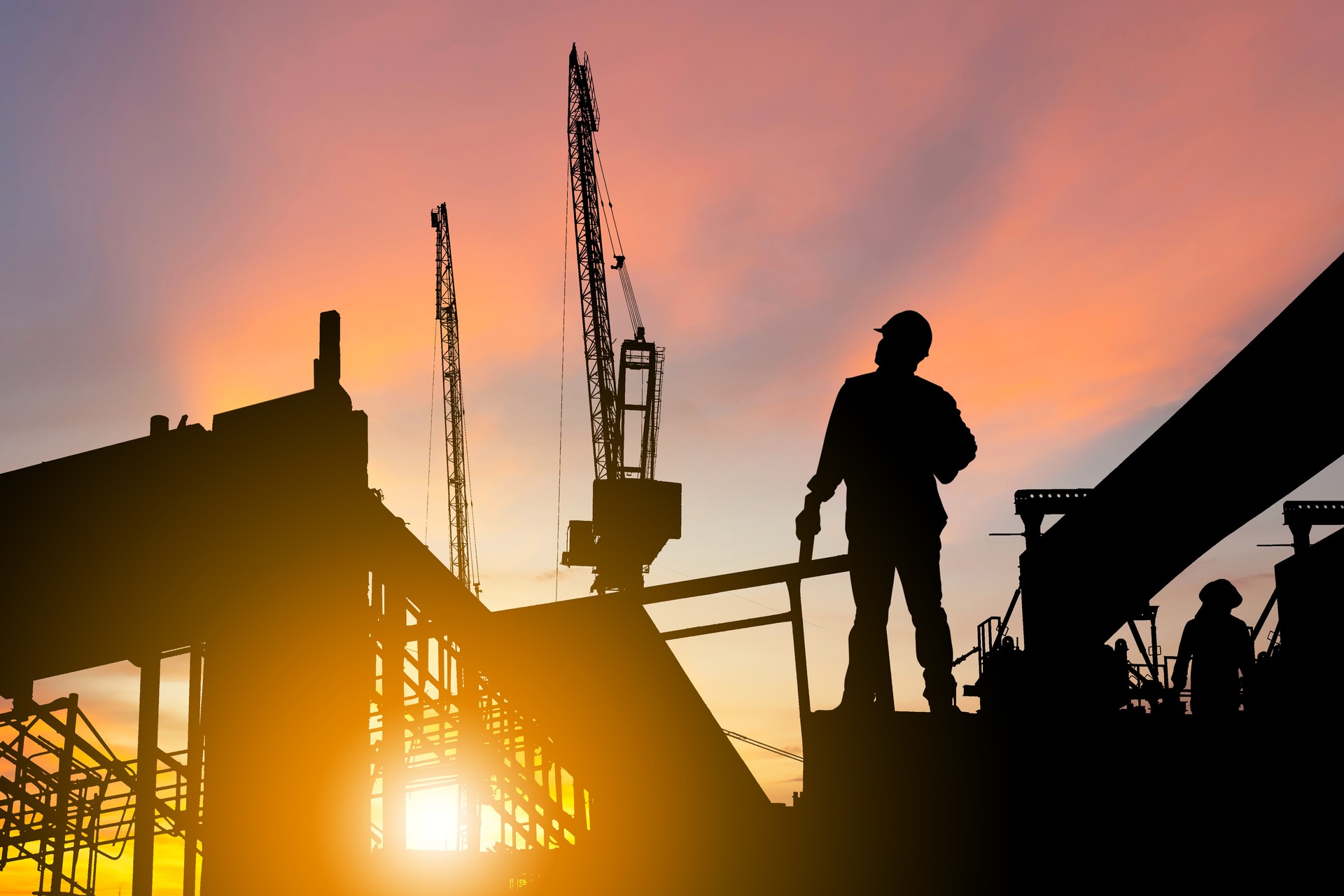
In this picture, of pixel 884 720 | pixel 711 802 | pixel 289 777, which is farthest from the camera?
pixel 884 720

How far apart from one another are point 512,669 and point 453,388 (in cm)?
8715

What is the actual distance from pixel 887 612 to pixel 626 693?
1.78 metres

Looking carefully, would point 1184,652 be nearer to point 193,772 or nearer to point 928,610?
point 928,610

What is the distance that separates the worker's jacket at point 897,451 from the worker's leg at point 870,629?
5.3 inches

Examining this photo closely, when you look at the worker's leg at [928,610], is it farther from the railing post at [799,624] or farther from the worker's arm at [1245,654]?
the worker's arm at [1245,654]

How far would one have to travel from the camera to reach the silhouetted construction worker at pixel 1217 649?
27.0 feet

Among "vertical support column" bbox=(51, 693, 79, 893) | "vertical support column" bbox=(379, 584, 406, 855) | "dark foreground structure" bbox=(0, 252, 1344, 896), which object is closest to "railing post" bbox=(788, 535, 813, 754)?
"dark foreground structure" bbox=(0, 252, 1344, 896)

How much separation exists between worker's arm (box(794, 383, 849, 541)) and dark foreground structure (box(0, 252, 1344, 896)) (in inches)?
9.1

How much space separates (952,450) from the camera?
4.79m

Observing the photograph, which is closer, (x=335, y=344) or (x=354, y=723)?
(x=354, y=723)

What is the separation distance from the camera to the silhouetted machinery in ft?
11.9

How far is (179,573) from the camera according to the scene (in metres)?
2.80

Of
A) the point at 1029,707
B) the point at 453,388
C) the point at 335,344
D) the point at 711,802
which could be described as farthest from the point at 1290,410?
the point at 453,388

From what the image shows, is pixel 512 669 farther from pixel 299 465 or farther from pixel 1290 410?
pixel 1290 410
